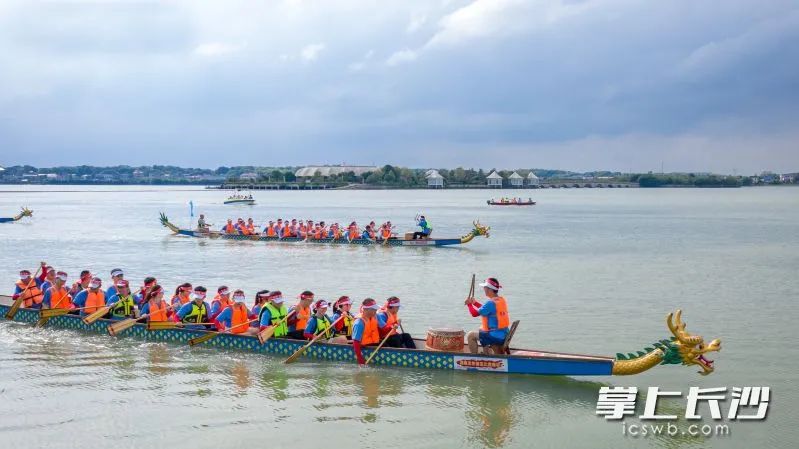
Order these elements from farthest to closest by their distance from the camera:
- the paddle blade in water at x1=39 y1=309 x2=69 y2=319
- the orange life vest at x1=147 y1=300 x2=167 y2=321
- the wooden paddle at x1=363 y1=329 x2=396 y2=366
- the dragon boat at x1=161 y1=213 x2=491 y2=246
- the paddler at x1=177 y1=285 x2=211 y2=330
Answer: the dragon boat at x1=161 y1=213 x2=491 y2=246 → the paddle blade in water at x1=39 y1=309 x2=69 y2=319 → the orange life vest at x1=147 y1=300 x2=167 y2=321 → the paddler at x1=177 y1=285 x2=211 y2=330 → the wooden paddle at x1=363 y1=329 x2=396 y2=366

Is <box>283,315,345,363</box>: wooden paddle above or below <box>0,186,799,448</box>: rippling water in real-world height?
above

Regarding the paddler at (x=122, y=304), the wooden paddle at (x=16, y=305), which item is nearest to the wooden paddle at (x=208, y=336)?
the paddler at (x=122, y=304)

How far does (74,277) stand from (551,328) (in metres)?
18.2

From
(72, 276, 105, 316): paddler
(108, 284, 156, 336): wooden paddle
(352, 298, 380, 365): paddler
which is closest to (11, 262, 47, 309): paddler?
(72, 276, 105, 316): paddler

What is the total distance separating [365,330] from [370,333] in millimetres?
111

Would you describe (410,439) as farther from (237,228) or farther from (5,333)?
(237,228)

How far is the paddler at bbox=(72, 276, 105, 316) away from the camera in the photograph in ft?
53.6

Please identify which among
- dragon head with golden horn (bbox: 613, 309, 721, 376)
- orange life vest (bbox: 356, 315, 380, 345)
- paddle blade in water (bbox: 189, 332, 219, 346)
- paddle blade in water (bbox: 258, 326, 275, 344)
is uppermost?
dragon head with golden horn (bbox: 613, 309, 721, 376)

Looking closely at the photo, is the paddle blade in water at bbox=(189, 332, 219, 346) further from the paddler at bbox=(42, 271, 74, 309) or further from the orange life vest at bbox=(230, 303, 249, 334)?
the paddler at bbox=(42, 271, 74, 309)

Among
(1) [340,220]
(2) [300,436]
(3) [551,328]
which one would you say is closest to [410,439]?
(2) [300,436]

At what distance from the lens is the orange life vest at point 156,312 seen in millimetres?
15141

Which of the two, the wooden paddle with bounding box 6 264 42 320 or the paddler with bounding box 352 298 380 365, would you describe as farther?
the wooden paddle with bounding box 6 264 42 320

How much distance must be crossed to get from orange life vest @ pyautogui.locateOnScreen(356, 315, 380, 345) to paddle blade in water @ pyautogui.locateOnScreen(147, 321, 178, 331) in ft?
14.4

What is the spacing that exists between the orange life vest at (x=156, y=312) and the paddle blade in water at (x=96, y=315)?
50.2 inches
